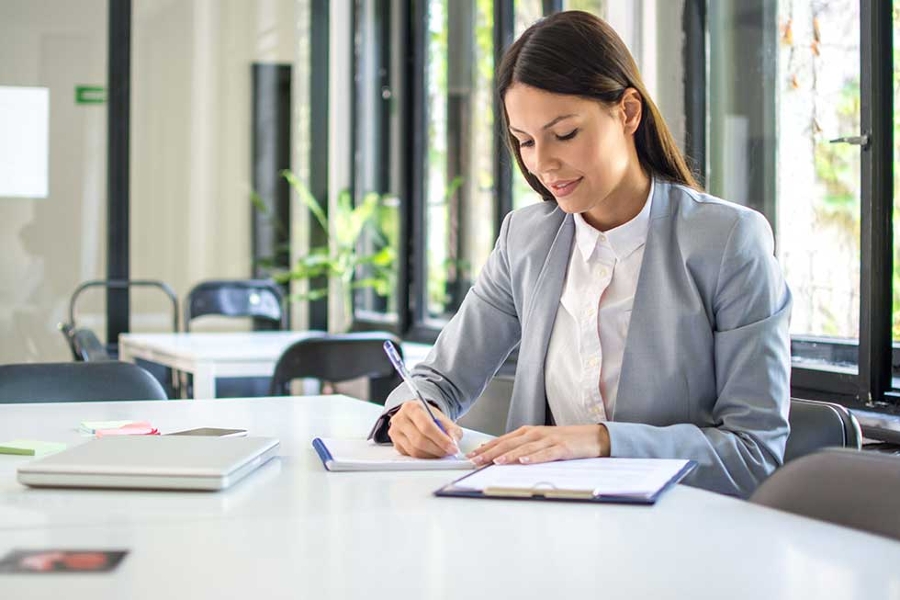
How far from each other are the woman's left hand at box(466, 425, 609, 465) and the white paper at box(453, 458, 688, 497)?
17mm

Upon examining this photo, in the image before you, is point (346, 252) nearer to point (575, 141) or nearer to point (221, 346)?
point (221, 346)

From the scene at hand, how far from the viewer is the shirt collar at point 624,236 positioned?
71.6 inches

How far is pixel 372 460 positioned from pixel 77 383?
105 centimetres

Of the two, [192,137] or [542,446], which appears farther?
[192,137]

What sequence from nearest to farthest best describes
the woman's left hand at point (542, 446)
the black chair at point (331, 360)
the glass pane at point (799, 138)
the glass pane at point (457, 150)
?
the woman's left hand at point (542, 446) < the glass pane at point (799, 138) < the black chair at point (331, 360) < the glass pane at point (457, 150)

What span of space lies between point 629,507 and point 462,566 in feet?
0.97

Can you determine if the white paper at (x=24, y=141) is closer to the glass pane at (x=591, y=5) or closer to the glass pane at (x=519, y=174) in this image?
the glass pane at (x=519, y=174)

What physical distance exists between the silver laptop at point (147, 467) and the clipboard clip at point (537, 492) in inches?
12.1

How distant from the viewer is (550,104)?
1743 mm

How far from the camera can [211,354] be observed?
11.4ft

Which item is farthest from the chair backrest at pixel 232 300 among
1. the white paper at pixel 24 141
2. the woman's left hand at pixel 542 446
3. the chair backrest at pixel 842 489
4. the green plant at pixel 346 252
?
the chair backrest at pixel 842 489

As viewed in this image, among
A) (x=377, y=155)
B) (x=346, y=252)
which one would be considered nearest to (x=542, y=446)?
(x=346, y=252)

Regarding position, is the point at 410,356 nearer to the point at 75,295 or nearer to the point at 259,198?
the point at 75,295

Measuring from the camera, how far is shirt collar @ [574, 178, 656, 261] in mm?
1817
